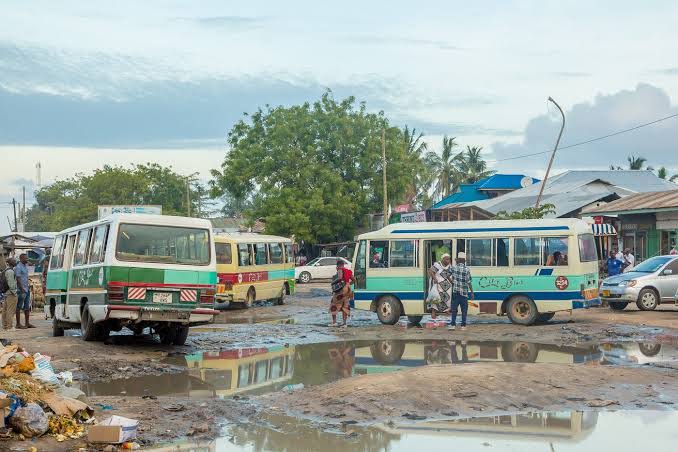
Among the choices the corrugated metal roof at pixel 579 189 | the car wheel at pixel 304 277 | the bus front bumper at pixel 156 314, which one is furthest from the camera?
the car wheel at pixel 304 277

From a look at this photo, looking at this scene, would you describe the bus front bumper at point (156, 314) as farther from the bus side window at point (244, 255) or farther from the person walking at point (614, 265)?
the person walking at point (614, 265)

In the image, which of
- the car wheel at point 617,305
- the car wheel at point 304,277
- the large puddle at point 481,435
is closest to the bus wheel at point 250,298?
the car wheel at point 617,305

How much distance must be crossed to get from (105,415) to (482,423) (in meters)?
4.22

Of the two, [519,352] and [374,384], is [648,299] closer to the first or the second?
[519,352]

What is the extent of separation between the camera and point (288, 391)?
38.4ft

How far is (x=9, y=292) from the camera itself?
20.2 m

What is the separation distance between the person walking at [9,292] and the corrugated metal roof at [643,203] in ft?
72.5

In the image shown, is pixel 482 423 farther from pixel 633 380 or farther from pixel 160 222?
pixel 160 222

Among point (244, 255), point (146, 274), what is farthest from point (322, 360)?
point (244, 255)

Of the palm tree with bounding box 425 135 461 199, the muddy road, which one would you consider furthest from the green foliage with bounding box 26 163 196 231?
the muddy road

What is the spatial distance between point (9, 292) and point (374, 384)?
1213 cm

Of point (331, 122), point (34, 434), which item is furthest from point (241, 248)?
point (331, 122)

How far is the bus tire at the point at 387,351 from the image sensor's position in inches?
594

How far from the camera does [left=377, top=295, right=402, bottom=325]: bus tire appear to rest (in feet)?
68.8
